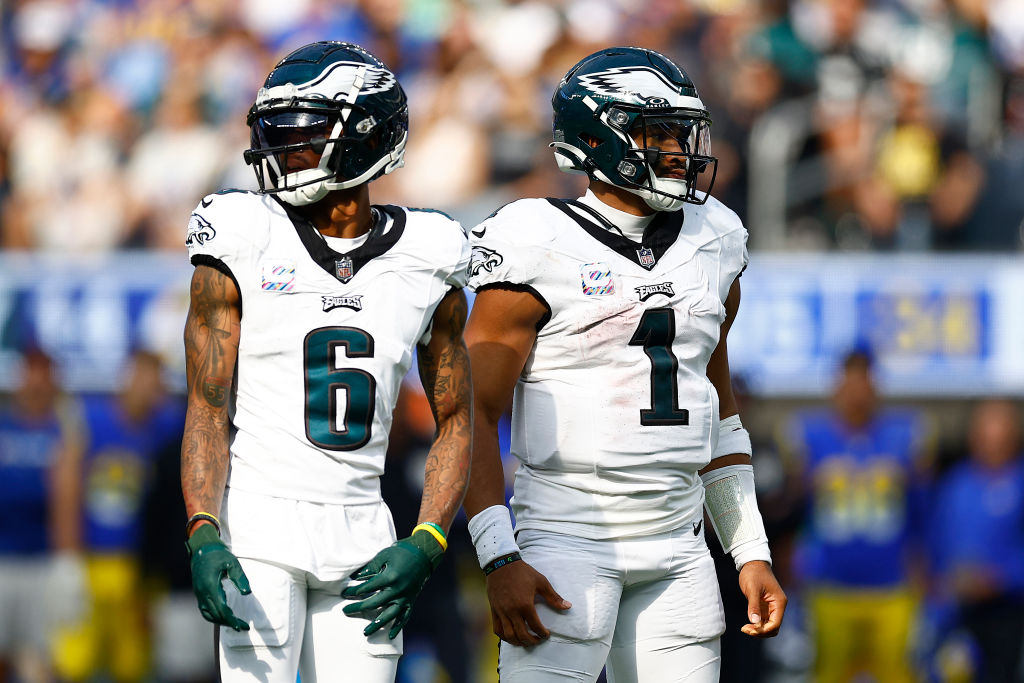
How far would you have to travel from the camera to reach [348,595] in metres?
3.29

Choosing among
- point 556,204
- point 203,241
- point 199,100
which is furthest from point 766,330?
point 203,241

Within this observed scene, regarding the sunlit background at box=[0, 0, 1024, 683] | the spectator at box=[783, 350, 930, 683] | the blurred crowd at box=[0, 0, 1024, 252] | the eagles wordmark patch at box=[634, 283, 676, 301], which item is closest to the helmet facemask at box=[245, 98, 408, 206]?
the eagles wordmark patch at box=[634, 283, 676, 301]

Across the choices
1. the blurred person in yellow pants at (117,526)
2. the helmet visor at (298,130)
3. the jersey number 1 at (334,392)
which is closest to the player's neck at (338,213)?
A: the helmet visor at (298,130)

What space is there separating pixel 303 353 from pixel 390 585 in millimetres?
545

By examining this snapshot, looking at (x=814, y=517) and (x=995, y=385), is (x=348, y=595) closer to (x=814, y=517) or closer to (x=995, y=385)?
(x=814, y=517)

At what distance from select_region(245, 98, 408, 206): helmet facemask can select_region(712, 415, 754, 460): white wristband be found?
1.22 meters

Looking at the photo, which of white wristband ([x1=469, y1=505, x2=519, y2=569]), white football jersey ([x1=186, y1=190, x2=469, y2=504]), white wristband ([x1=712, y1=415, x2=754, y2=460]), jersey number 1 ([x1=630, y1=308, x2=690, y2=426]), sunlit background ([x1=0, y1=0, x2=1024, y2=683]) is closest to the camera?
white football jersey ([x1=186, y1=190, x2=469, y2=504])

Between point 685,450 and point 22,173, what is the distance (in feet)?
27.7

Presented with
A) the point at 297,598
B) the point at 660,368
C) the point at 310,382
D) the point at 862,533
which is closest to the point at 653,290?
the point at 660,368

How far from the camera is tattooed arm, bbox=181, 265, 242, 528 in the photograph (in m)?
3.38

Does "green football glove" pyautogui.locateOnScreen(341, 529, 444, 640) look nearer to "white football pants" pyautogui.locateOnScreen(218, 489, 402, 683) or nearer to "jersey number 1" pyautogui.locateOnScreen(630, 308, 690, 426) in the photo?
"white football pants" pyautogui.locateOnScreen(218, 489, 402, 683)

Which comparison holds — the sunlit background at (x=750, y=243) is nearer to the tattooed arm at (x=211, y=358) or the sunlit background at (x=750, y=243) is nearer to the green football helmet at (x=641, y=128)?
the green football helmet at (x=641, y=128)

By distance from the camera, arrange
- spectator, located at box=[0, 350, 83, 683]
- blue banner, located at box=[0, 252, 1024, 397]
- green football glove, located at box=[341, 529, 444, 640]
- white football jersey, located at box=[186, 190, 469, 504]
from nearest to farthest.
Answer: green football glove, located at box=[341, 529, 444, 640] < white football jersey, located at box=[186, 190, 469, 504] < spectator, located at box=[0, 350, 83, 683] < blue banner, located at box=[0, 252, 1024, 397]

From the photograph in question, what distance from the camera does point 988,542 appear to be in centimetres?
802
